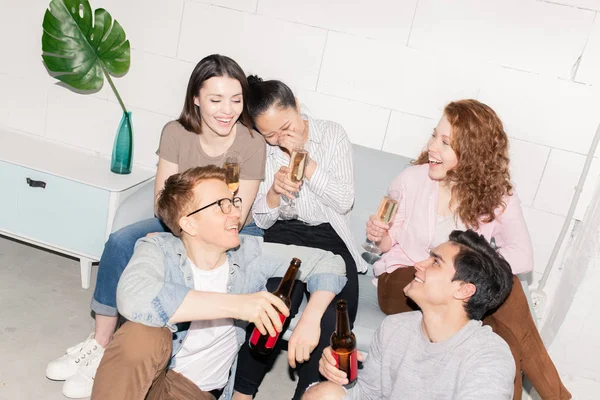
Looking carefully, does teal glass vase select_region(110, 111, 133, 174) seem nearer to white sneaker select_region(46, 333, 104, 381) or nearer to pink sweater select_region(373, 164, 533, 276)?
white sneaker select_region(46, 333, 104, 381)

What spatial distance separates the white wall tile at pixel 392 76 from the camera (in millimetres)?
2957

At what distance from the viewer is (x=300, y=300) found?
2346 mm

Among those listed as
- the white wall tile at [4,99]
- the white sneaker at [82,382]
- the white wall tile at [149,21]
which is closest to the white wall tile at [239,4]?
the white wall tile at [149,21]

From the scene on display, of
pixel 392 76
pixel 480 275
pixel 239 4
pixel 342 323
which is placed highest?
pixel 239 4

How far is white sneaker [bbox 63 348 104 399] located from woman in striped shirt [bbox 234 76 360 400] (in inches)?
23.8

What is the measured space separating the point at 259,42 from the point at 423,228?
4.27ft

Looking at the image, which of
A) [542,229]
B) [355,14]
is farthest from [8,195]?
[542,229]

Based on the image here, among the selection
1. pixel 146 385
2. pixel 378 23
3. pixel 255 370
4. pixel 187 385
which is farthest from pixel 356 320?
pixel 378 23

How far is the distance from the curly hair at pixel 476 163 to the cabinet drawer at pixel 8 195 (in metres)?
2.16

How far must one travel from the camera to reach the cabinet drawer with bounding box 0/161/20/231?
3.14 metres

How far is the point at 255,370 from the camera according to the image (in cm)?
240

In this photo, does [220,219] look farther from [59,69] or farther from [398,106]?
[59,69]

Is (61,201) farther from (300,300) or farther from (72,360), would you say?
(300,300)

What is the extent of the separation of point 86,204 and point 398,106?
162 centimetres
